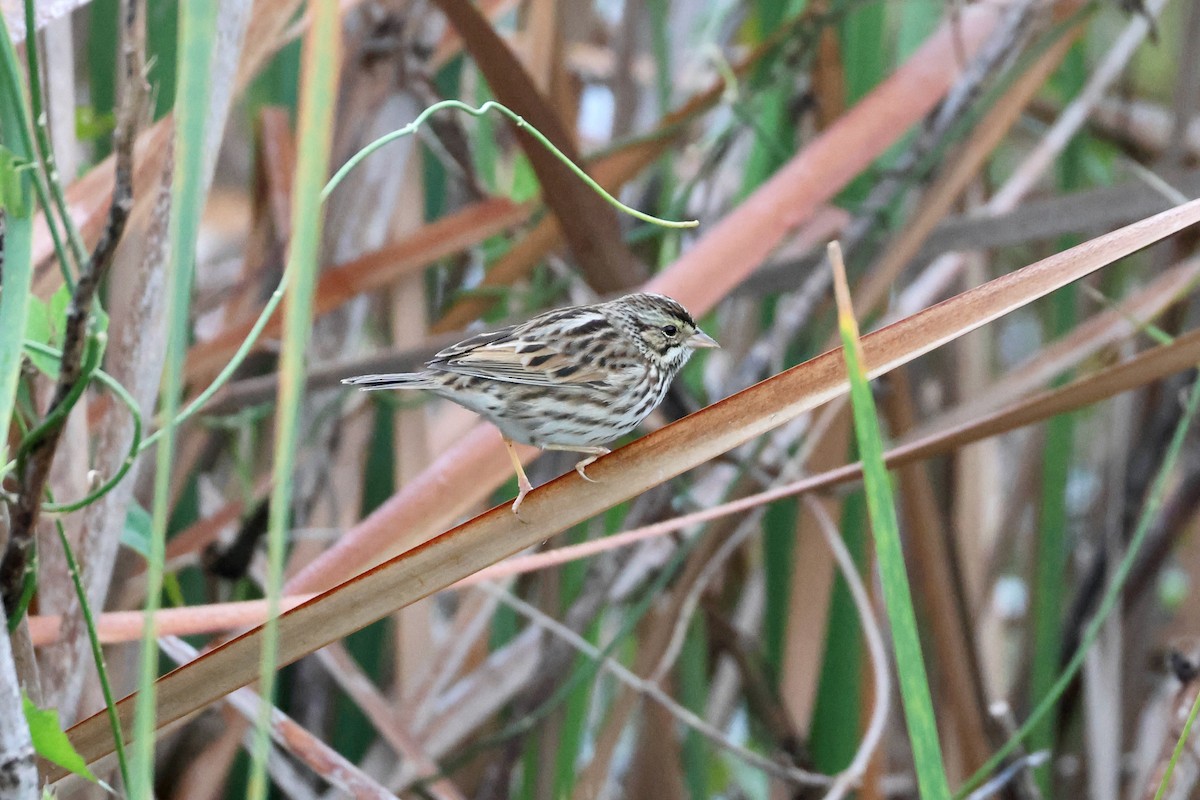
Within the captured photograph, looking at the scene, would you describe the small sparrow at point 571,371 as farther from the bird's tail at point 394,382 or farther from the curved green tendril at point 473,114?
the curved green tendril at point 473,114

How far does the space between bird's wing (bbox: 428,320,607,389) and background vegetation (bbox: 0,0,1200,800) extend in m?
0.11

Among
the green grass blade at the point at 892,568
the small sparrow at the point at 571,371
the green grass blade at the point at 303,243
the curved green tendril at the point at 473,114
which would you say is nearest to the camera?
the green grass blade at the point at 303,243

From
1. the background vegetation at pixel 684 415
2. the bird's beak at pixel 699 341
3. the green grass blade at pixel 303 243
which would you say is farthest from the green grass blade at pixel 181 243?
the bird's beak at pixel 699 341

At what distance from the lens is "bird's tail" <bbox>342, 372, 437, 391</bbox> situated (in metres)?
1.68

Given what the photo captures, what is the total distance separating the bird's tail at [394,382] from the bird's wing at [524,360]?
52 mm

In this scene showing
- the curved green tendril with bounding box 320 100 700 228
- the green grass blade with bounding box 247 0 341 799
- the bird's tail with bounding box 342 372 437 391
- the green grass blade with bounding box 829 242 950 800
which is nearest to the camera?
the green grass blade with bounding box 247 0 341 799

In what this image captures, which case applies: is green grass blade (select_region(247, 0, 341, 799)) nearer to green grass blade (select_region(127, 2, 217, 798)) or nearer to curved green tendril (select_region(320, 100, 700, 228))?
green grass blade (select_region(127, 2, 217, 798))

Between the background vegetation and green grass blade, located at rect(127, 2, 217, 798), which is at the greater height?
green grass blade, located at rect(127, 2, 217, 798)

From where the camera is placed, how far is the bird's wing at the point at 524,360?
6.16ft

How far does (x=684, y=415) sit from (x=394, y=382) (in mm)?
473

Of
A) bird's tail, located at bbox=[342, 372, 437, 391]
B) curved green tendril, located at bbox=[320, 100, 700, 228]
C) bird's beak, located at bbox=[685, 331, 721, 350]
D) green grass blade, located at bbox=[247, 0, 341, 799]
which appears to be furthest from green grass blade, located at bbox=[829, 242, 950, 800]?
bird's beak, located at bbox=[685, 331, 721, 350]

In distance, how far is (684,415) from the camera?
1946mm

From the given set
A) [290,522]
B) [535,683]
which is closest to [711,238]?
[535,683]

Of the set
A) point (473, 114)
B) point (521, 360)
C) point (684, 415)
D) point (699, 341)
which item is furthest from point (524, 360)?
point (473, 114)
